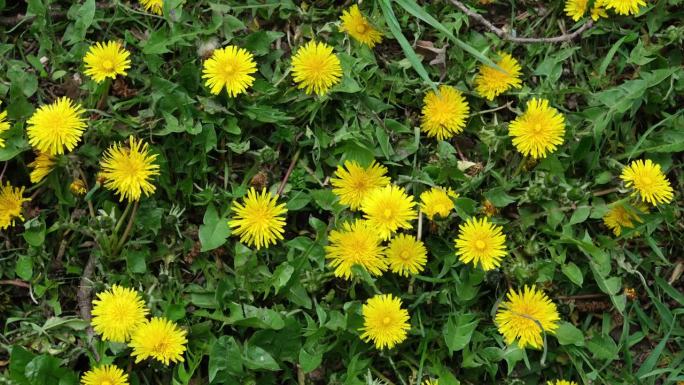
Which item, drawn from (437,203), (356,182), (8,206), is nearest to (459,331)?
(437,203)

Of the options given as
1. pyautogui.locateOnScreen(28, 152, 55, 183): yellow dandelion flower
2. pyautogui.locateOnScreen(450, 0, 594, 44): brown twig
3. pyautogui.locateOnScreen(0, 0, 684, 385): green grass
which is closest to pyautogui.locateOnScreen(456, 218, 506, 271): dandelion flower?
pyautogui.locateOnScreen(0, 0, 684, 385): green grass

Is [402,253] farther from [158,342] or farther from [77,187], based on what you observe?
[77,187]

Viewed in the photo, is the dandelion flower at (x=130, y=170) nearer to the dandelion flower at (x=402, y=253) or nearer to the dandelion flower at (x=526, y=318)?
the dandelion flower at (x=402, y=253)

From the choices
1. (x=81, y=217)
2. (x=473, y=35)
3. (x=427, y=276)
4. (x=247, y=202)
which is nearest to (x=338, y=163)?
(x=247, y=202)

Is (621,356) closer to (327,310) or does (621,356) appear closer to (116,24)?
(327,310)

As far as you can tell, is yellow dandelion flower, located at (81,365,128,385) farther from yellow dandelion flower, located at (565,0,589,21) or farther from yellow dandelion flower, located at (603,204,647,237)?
yellow dandelion flower, located at (565,0,589,21)

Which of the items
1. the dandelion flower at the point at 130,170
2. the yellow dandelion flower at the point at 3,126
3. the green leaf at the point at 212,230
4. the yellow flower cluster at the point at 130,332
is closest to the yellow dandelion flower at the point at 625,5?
the green leaf at the point at 212,230
